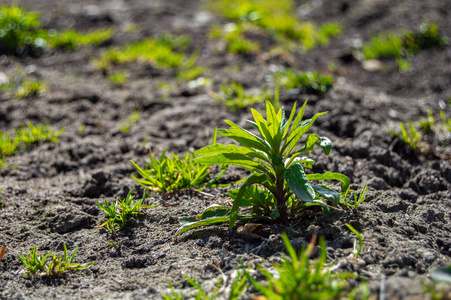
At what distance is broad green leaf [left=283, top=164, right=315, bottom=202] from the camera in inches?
72.9

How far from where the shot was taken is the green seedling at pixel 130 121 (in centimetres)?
370

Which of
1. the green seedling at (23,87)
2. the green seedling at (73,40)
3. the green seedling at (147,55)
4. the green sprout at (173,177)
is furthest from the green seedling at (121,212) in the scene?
the green seedling at (73,40)

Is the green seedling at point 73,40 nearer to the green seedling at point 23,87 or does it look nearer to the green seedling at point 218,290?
the green seedling at point 23,87

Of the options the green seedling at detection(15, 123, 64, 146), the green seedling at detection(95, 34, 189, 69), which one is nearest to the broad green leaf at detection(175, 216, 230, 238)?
the green seedling at detection(15, 123, 64, 146)

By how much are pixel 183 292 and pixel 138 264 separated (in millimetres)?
404

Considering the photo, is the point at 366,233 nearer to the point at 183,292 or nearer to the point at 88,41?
the point at 183,292

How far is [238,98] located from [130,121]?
106 centimetres

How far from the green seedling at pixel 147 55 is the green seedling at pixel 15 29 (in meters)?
1.14

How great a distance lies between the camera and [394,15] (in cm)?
603

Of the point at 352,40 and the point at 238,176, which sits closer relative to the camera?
the point at 238,176

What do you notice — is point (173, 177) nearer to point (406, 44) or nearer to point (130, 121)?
point (130, 121)

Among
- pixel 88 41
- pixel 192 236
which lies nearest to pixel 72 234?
pixel 192 236

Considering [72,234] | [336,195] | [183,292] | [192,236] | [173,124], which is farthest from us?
[173,124]

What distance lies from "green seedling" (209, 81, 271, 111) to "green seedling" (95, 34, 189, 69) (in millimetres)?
1123
